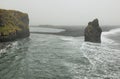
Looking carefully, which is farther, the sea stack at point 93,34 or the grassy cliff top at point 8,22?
the sea stack at point 93,34

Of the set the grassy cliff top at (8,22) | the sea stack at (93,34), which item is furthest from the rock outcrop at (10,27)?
the sea stack at (93,34)

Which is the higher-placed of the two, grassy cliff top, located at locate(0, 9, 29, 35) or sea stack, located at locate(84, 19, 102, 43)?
grassy cliff top, located at locate(0, 9, 29, 35)

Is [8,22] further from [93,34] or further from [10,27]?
[93,34]

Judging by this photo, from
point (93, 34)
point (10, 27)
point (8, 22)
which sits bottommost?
point (93, 34)

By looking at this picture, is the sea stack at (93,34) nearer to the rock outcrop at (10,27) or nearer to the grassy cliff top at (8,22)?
the rock outcrop at (10,27)

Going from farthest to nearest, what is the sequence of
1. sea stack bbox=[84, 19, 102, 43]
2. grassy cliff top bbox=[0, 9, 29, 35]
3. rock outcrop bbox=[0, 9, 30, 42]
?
sea stack bbox=[84, 19, 102, 43]
grassy cliff top bbox=[0, 9, 29, 35]
rock outcrop bbox=[0, 9, 30, 42]

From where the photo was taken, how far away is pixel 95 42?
61.9 meters

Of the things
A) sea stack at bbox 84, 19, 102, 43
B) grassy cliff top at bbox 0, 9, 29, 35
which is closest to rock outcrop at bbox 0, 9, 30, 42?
grassy cliff top at bbox 0, 9, 29, 35

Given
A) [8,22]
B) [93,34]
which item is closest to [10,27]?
[8,22]

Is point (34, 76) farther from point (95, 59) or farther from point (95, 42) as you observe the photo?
point (95, 42)

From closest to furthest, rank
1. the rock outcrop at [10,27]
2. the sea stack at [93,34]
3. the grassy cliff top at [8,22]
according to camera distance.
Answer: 1. the rock outcrop at [10,27]
2. the grassy cliff top at [8,22]
3. the sea stack at [93,34]

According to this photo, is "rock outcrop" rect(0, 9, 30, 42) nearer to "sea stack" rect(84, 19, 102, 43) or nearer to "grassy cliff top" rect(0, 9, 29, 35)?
"grassy cliff top" rect(0, 9, 29, 35)

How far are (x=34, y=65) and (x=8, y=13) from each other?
49.5 metres

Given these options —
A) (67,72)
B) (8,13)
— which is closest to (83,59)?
(67,72)
